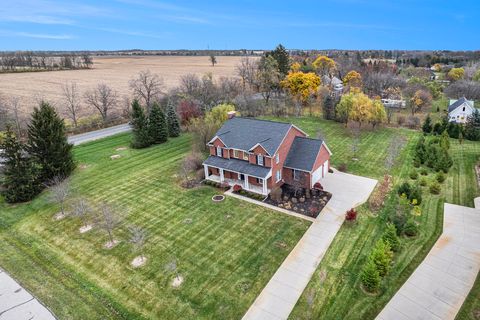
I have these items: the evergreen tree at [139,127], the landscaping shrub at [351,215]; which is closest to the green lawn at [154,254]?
the landscaping shrub at [351,215]

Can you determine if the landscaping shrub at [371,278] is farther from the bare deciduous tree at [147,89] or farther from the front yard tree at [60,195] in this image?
the bare deciduous tree at [147,89]

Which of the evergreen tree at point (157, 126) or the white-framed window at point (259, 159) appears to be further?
the evergreen tree at point (157, 126)

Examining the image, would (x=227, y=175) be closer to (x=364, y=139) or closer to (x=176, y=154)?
(x=176, y=154)

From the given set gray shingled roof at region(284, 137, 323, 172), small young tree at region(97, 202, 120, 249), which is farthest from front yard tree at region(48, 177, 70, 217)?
gray shingled roof at region(284, 137, 323, 172)

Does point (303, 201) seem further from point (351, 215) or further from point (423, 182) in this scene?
point (423, 182)

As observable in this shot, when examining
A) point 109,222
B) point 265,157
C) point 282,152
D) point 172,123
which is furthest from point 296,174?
point 172,123

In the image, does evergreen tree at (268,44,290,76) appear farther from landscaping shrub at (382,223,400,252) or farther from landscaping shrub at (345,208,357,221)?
landscaping shrub at (382,223,400,252)

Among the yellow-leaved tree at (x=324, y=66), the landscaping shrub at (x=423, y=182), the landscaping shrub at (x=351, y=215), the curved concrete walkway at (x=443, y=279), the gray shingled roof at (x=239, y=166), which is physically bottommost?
the curved concrete walkway at (x=443, y=279)
